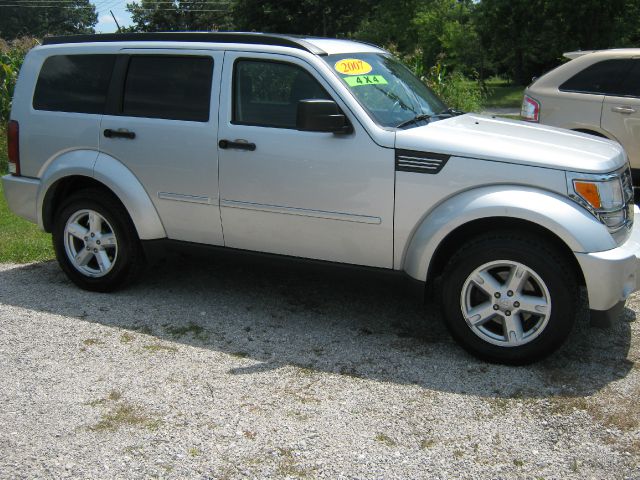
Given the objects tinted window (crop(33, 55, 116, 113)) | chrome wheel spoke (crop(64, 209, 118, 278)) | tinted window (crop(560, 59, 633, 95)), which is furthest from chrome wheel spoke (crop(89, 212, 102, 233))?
tinted window (crop(560, 59, 633, 95))

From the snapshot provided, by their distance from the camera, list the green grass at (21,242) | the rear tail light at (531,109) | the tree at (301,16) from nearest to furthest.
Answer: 1. the green grass at (21,242)
2. the rear tail light at (531,109)
3. the tree at (301,16)

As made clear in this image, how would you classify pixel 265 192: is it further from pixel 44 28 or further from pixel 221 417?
pixel 44 28

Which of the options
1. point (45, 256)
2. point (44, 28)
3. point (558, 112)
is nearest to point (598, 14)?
point (558, 112)

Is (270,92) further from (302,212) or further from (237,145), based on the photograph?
(302,212)

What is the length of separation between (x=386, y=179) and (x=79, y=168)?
8.02 feet

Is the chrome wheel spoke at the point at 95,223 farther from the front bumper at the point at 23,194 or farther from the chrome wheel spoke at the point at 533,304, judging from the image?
the chrome wheel spoke at the point at 533,304

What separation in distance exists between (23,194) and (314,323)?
263cm

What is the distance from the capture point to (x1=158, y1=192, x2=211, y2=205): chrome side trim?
520cm

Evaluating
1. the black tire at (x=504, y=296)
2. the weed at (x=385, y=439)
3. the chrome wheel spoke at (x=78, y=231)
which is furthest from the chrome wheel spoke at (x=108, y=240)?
the weed at (x=385, y=439)

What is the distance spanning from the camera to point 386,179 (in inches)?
180

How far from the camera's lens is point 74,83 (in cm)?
575

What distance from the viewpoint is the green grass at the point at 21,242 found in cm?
684

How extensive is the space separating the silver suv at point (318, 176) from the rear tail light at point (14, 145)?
0.04 ft

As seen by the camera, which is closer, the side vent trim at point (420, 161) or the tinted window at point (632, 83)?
the side vent trim at point (420, 161)
